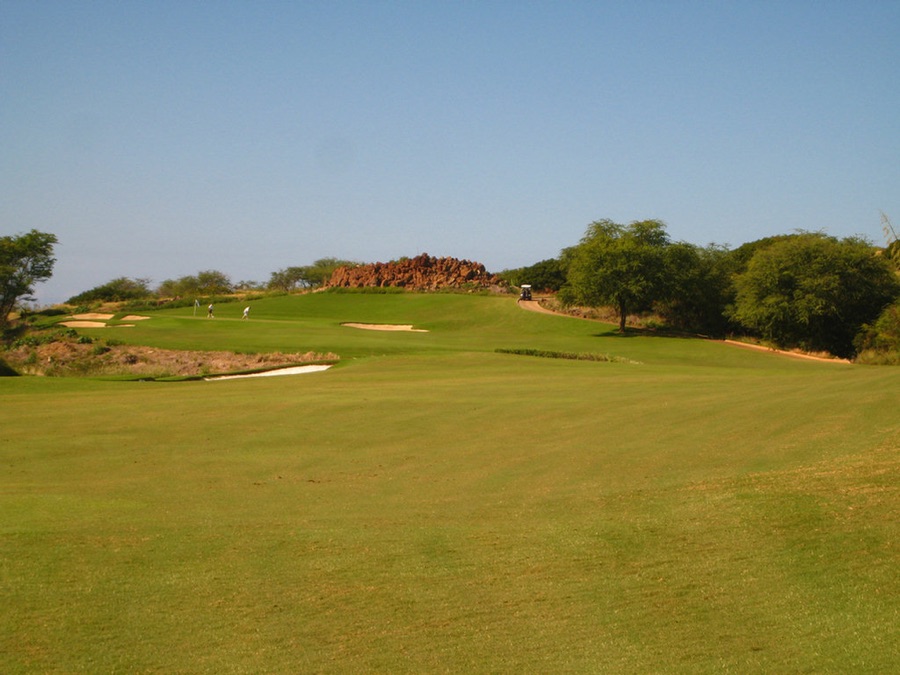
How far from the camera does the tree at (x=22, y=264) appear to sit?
264ft

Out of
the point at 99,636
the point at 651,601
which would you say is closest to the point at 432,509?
the point at 651,601

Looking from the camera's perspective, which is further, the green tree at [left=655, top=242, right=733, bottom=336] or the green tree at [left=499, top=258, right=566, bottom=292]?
the green tree at [left=499, top=258, right=566, bottom=292]

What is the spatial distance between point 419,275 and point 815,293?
68.0 metres

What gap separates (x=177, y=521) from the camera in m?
10.8

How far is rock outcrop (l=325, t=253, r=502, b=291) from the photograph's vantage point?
115625mm

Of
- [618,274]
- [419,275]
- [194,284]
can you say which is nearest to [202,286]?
[194,284]

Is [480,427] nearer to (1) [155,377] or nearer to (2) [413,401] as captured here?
(2) [413,401]

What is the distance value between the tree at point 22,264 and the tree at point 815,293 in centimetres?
6521

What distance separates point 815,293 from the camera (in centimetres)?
5772

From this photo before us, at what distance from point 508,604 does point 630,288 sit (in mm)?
59782

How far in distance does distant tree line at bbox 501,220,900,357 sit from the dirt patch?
2920 cm

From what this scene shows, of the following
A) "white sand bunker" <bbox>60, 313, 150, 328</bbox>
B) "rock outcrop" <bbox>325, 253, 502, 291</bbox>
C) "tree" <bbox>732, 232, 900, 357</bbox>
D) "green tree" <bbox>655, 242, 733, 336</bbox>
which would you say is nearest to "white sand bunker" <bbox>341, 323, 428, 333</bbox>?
"white sand bunker" <bbox>60, 313, 150, 328</bbox>

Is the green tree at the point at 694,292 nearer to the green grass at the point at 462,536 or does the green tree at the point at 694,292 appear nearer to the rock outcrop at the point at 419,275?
the rock outcrop at the point at 419,275

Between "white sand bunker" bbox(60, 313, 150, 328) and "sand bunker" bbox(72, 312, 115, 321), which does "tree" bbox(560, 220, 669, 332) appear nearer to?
"white sand bunker" bbox(60, 313, 150, 328)
